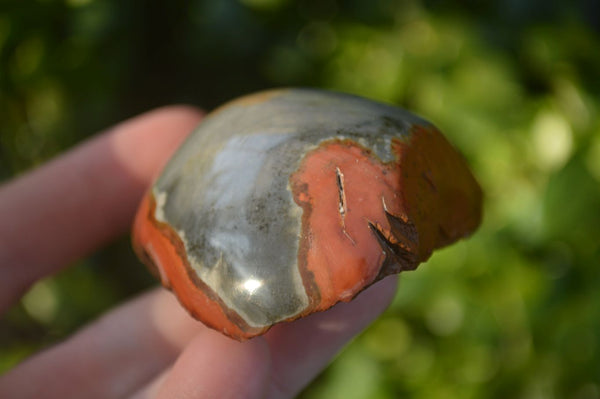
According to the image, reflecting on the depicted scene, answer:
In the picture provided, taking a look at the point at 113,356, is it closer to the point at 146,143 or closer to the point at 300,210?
Result: the point at 146,143

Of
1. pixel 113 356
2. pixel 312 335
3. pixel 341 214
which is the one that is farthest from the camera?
pixel 113 356

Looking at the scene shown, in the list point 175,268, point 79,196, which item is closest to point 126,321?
point 79,196

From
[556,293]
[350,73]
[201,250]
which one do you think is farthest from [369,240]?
[350,73]

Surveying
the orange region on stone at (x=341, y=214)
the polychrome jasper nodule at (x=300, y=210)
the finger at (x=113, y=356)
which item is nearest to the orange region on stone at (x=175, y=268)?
the polychrome jasper nodule at (x=300, y=210)

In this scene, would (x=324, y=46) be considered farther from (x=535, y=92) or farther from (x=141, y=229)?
(x=141, y=229)

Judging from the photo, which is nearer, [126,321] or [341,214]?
[341,214]

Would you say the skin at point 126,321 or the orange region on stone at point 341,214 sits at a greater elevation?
the orange region on stone at point 341,214

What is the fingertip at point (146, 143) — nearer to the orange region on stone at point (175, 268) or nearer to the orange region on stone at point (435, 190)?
the orange region on stone at point (175, 268)
